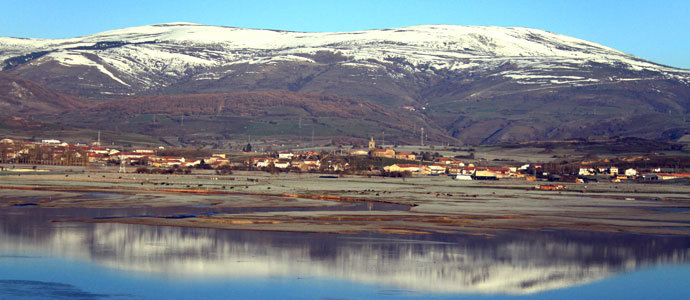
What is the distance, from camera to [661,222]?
45.7 meters

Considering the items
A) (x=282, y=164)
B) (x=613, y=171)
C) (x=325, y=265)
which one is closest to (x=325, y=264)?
(x=325, y=265)

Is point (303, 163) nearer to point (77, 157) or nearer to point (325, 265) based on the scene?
point (77, 157)

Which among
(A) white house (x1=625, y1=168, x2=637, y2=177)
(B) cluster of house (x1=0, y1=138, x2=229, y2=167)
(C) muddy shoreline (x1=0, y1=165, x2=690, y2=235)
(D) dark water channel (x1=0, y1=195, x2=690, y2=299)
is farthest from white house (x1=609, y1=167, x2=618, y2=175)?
A: (D) dark water channel (x1=0, y1=195, x2=690, y2=299)

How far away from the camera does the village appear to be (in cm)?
9779

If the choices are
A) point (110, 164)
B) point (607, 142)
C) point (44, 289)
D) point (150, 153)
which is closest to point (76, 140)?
point (150, 153)

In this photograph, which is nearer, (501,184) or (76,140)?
(501,184)

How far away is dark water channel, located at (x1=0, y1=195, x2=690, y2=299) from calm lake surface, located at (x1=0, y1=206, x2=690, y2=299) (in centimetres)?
4

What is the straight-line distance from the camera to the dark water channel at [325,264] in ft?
84.6

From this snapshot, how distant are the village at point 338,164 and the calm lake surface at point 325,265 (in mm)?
57330

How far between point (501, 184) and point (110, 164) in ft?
165

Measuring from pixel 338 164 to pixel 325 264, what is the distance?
83.4 metres

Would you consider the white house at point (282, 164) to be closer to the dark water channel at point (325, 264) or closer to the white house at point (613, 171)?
the white house at point (613, 171)

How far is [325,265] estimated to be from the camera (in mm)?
29547

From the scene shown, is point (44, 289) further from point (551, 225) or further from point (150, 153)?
point (150, 153)
